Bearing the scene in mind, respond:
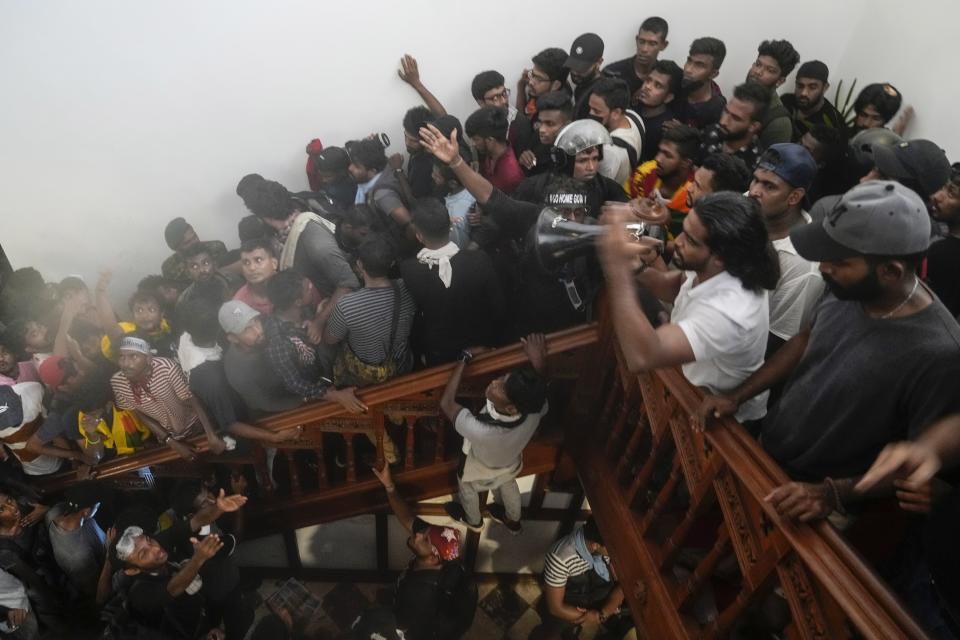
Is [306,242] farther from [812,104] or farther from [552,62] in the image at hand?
[812,104]

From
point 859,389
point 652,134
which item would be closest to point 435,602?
point 859,389

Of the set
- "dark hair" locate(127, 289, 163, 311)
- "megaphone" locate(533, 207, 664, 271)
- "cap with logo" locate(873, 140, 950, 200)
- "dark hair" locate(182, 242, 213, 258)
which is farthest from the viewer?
"dark hair" locate(182, 242, 213, 258)

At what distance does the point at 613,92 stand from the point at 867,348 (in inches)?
84.2

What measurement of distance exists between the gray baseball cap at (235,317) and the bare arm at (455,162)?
108 centimetres

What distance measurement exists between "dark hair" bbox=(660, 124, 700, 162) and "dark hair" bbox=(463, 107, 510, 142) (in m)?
0.85

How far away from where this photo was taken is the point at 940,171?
229 cm

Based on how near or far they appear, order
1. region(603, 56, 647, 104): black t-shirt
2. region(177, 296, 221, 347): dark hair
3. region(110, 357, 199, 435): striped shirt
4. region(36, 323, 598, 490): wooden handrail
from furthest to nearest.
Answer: region(603, 56, 647, 104): black t-shirt < region(110, 357, 199, 435): striped shirt < region(177, 296, 221, 347): dark hair < region(36, 323, 598, 490): wooden handrail

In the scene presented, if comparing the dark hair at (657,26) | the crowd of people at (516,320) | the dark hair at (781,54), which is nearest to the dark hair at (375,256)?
the crowd of people at (516,320)

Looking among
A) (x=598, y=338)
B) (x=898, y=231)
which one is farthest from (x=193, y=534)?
(x=898, y=231)

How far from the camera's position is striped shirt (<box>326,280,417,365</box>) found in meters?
2.50

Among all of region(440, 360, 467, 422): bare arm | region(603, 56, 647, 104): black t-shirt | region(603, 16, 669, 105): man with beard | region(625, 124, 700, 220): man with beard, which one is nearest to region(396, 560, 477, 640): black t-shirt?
region(440, 360, 467, 422): bare arm

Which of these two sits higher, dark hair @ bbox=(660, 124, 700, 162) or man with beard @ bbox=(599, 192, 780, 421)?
dark hair @ bbox=(660, 124, 700, 162)

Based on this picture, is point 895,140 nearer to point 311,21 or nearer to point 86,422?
point 311,21

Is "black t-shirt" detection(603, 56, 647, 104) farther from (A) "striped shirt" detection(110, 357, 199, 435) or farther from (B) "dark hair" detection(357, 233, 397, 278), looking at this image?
(A) "striped shirt" detection(110, 357, 199, 435)
